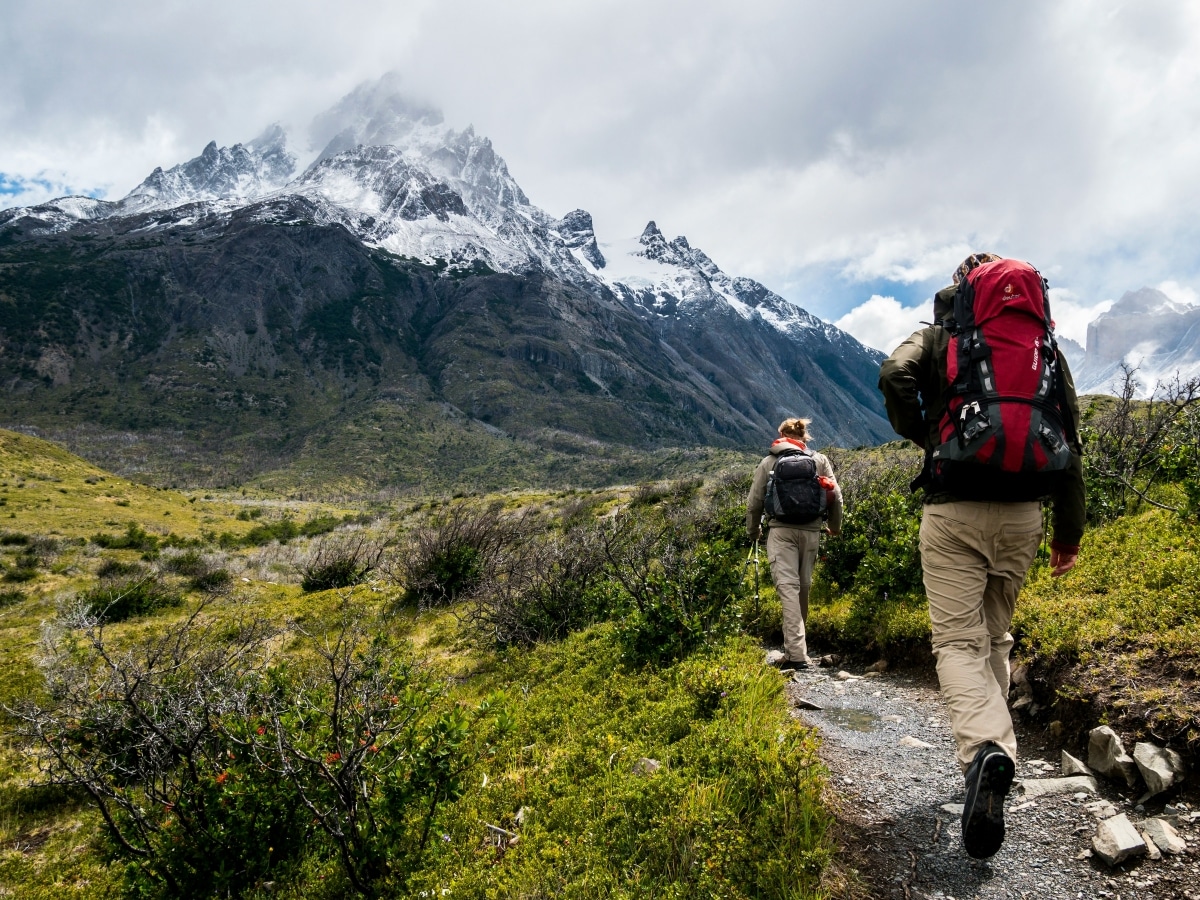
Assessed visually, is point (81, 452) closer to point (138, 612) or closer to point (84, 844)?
point (138, 612)

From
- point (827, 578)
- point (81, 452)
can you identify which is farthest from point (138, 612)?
point (81, 452)

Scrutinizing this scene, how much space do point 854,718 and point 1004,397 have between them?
9.47ft

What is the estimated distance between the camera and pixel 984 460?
2.95 meters

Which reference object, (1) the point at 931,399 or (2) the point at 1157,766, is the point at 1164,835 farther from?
(1) the point at 931,399

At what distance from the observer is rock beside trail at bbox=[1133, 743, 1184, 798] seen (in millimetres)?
2855

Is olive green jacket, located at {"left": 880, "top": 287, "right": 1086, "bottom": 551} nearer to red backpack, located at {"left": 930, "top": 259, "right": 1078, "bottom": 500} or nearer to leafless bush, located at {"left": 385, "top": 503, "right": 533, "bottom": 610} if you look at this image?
red backpack, located at {"left": 930, "top": 259, "right": 1078, "bottom": 500}

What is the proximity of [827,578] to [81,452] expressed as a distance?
133866mm

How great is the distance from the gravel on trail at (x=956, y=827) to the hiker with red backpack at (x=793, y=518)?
1.51 metres

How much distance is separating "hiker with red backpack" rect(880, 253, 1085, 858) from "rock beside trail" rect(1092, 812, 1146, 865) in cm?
45

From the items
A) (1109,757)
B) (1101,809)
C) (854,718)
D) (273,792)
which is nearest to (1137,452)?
(854,718)

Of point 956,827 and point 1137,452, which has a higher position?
point 1137,452

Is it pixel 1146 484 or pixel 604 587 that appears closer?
pixel 1146 484

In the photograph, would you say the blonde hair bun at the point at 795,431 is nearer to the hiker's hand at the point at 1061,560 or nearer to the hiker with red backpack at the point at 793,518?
the hiker with red backpack at the point at 793,518

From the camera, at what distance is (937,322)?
362 centimetres
